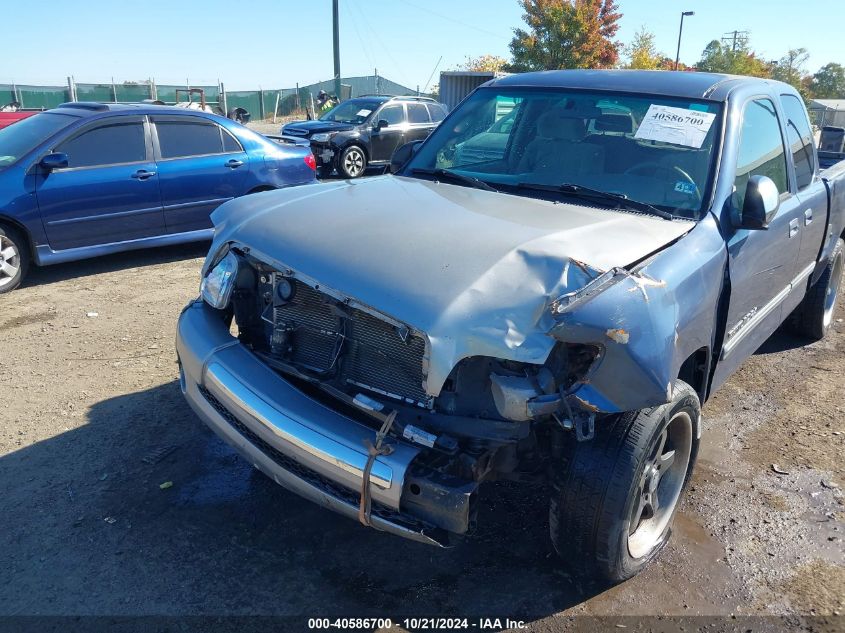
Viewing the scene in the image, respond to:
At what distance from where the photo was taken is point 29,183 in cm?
620

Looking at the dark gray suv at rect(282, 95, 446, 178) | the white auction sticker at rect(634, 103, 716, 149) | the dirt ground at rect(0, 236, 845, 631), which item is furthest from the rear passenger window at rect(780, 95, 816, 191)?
the dark gray suv at rect(282, 95, 446, 178)

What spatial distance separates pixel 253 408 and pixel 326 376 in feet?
1.06

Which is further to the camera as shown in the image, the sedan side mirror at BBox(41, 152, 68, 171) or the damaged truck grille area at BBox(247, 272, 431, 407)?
the sedan side mirror at BBox(41, 152, 68, 171)

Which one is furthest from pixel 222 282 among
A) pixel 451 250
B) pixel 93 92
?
pixel 93 92

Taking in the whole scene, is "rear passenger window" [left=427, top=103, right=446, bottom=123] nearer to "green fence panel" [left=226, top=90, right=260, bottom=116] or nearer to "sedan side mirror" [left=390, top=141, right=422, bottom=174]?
"sedan side mirror" [left=390, top=141, right=422, bottom=174]

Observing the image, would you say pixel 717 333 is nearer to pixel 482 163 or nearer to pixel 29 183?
pixel 482 163

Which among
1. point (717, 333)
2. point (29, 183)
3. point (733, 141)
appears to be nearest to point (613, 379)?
point (717, 333)

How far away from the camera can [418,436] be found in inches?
93.6

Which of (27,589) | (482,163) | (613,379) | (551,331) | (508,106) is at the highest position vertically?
(508,106)

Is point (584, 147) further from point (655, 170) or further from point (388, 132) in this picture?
point (388, 132)

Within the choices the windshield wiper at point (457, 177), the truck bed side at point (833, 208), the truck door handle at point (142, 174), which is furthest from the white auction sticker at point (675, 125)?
the truck door handle at point (142, 174)

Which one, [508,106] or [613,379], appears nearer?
[613,379]

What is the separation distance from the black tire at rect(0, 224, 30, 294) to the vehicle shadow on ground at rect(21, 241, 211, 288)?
0.69 ft

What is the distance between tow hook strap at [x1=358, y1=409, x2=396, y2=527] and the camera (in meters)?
2.30
